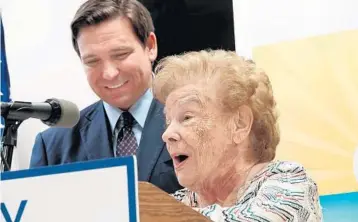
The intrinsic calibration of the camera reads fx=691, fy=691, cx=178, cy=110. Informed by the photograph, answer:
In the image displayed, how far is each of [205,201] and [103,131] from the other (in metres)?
0.62

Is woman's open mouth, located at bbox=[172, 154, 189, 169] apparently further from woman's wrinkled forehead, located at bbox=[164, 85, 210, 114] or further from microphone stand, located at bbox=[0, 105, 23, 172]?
microphone stand, located at bbox=[0, 105, 23, 172]

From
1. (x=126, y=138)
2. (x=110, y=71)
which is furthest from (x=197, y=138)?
(x=110, y=71)

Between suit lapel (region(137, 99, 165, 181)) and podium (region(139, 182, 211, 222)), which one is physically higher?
podium (region(139, 182, 211, 222))

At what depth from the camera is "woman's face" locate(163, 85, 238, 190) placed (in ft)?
4.77

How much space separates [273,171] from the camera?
141 centimetres

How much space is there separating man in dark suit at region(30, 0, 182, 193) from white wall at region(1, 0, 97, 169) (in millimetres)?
409

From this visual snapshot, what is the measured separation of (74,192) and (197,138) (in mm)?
536

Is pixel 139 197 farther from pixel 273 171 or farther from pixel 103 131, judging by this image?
pixel 103 131

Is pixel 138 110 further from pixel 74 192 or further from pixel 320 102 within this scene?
pixel 74 192

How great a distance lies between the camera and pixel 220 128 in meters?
1.50

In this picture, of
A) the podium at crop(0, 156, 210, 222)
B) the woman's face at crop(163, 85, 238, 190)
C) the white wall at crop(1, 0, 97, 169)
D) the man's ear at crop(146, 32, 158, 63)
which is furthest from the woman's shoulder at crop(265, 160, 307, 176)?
the white wall at crop(1, 0, 97, 169)

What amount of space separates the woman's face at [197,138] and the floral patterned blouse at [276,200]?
95 mm

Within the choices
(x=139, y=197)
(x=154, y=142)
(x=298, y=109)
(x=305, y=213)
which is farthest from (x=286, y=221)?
(x=298, y=109)

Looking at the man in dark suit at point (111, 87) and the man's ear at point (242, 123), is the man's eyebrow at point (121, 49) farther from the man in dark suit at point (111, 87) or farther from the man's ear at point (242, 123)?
the man's ear at point (242, 123)
